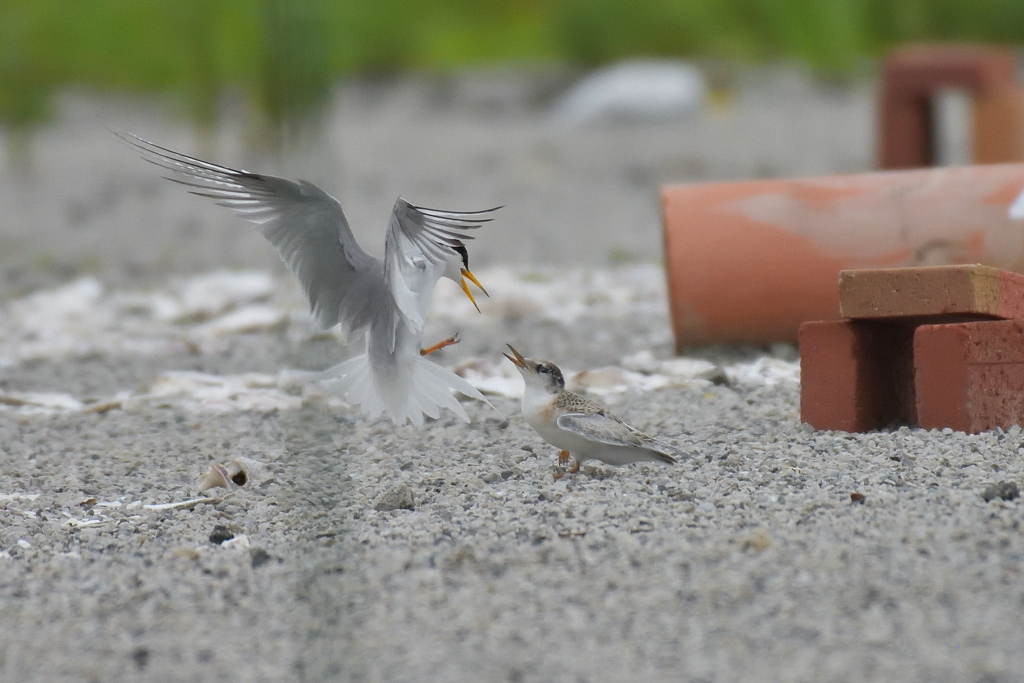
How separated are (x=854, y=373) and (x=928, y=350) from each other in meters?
0.20

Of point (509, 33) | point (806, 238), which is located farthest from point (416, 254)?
point (509, 33)

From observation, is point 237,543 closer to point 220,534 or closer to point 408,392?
point 220,534

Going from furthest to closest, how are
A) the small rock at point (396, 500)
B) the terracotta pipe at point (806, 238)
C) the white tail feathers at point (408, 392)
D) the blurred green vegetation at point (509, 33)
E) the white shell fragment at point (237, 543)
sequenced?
the blurred green vegetation at point (509, 33) < the terracotta pipe at point (806, 238) < the white tail feathers at point (408, 392) < the small rock at point (396, 500) < the white shell fragment at point (237, 543)

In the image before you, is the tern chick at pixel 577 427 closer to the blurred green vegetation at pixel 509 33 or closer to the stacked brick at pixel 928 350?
the stacked brick at pixel 928 350

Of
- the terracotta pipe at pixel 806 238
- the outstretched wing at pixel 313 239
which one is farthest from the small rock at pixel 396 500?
the terracotta pipe at pixel 806 238

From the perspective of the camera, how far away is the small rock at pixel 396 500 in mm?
2857

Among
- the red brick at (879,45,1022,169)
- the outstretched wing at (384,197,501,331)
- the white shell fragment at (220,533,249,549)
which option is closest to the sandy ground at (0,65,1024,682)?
the white shell fragment at (220,533,249,549)

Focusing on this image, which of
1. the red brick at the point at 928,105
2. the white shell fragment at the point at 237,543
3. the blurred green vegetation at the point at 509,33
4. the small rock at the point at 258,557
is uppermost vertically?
the blurred green vegetation at the point at 509,33

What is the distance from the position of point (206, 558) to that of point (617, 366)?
6.65 ft

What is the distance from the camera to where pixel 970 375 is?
3.04 metres

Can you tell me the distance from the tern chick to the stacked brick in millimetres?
445

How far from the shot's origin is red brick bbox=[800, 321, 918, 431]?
10.6 ft

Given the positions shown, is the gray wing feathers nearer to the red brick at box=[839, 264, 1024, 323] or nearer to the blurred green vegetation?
the red brick at box=[839, 264, 1024, 323]

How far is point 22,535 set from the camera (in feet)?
9.31
